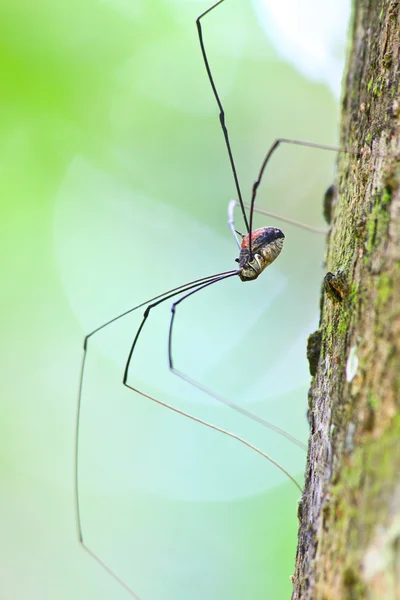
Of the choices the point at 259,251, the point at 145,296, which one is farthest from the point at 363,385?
the point at 145,296

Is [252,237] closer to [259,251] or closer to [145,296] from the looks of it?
[259,251]

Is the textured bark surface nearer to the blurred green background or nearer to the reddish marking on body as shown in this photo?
the reddish marking on body

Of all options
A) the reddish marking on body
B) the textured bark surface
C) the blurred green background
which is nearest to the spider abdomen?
the reddish marking on body

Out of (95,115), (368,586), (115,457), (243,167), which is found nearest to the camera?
(368,586)

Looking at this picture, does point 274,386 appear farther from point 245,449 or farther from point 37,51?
point 37,51

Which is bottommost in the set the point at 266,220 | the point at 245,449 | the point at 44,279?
the point at 245,449

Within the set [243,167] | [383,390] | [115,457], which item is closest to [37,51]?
[243,167]

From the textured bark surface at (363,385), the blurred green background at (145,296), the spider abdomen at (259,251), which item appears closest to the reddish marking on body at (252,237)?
the spider abdomen at (259,251)
